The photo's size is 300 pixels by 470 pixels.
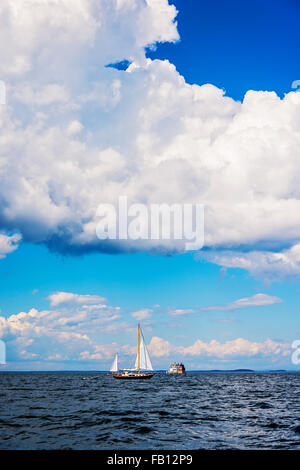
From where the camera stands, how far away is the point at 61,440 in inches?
1196

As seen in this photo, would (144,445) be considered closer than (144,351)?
Yes

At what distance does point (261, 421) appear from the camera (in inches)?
1624

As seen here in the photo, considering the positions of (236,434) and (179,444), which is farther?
(236,434)

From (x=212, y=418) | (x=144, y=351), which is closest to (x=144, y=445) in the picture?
(x=212, y=418)

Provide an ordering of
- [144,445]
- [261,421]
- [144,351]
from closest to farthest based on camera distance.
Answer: [144,445] < [261,421] < [144,351]

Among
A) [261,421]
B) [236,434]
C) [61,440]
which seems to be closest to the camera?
[61,440]

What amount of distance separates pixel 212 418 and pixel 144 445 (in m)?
A: 17.0

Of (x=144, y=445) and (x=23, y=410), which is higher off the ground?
(x=144, y=445)
